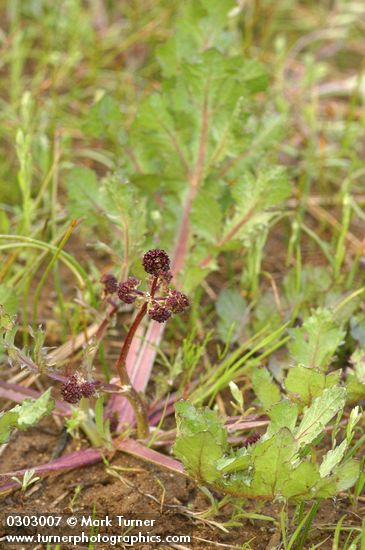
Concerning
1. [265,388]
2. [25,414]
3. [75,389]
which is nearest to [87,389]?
[75,389]

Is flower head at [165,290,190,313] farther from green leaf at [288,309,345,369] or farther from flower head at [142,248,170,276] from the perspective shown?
green leaf at [288,309,345,369]

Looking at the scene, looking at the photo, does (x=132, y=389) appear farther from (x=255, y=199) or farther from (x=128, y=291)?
(x=255, y=199)

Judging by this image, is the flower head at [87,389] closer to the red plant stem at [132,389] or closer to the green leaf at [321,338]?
the red plant stem at [132,389]

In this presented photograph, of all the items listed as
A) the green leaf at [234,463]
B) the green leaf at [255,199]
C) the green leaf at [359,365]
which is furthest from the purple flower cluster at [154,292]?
the green leaf at [255,199]

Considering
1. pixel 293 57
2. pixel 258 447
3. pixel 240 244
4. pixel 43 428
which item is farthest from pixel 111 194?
pixel 293 57

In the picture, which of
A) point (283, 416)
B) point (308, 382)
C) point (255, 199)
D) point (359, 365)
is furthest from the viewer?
point (255, 199)

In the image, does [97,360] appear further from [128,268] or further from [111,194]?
[111,194]
